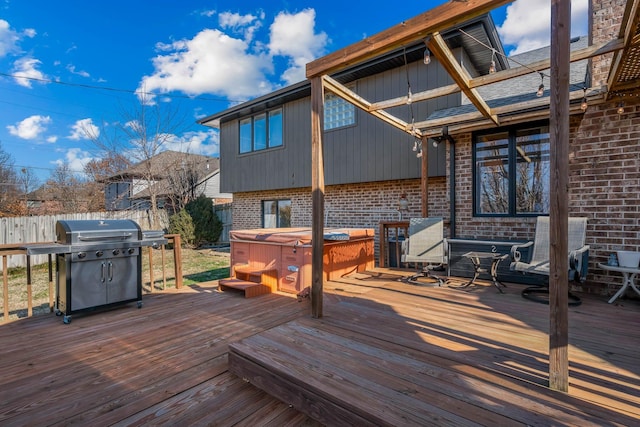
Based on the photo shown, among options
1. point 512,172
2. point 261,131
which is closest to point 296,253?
point 512,172

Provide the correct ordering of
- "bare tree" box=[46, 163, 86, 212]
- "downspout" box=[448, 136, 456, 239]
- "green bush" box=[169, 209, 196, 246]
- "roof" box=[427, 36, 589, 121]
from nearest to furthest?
"roof" box=[427, 36, 589, 121], "downspout" box=[448, 136, 456, 239], "green bush" box=[169, 209, 196, 246], "bare tree" box=[46, 163, 86, 212]

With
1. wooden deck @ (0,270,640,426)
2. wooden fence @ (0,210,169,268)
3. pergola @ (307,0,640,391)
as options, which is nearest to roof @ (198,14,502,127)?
pergola @ (307,0,640,391)

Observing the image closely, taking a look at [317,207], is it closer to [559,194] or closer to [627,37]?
[559,194]

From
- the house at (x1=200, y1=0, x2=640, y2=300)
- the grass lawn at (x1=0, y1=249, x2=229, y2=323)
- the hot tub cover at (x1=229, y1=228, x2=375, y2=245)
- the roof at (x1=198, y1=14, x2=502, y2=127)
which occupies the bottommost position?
the grass lawn at (x1=0, y1=249, x2=229, y2=323)

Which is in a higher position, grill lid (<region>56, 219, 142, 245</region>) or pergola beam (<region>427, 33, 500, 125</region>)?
pergola beam (<region>427, 33, 500, 125</region>)

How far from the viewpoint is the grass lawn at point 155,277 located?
515cm

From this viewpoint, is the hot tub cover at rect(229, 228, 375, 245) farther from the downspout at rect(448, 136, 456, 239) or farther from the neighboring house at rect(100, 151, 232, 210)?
the neighboring house at rect(100, 151, 232, 210)

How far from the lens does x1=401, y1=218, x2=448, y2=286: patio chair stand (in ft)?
15.2

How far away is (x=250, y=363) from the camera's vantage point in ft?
6.92

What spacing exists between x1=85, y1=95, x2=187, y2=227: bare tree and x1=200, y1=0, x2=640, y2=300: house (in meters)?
5.48

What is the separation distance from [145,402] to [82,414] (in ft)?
1.08

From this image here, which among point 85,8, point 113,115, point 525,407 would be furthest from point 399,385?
point 113,115

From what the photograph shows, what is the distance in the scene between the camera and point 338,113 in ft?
26.3

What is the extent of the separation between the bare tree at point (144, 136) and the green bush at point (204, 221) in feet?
6.96
